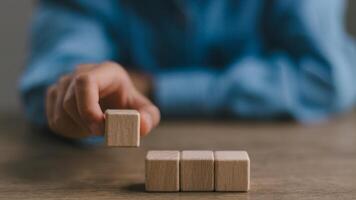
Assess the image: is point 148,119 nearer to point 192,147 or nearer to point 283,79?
point 192,147

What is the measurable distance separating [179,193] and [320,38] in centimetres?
58

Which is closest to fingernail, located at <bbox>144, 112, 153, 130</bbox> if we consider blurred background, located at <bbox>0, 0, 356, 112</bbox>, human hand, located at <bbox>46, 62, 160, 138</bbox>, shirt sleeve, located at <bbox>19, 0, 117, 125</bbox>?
human hand, located at <bbox>46, 62, 160, 138</bbox>

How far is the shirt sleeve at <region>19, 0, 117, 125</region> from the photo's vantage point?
3.29 ft

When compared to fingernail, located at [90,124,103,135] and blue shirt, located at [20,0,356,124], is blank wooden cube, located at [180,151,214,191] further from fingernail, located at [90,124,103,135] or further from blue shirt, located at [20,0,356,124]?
blue shirt, located at [20,0,356,124]

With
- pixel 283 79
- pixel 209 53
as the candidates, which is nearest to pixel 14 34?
pixel 209 53

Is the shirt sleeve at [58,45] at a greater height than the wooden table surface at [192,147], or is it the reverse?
the shirt sleeve at [58,45]

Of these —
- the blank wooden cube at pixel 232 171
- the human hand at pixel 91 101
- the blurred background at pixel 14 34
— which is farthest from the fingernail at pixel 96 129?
the blurred background at pixel 14 34

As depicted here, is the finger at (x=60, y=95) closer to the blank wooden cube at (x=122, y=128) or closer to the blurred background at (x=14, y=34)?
the blank wooden cube at (x=122, y=128)

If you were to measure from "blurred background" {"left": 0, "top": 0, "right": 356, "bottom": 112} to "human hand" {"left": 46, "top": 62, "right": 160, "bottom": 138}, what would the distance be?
102 centimetres

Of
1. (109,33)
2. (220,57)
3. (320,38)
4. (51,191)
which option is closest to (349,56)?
(320,38)

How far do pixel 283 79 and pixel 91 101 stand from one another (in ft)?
1.76

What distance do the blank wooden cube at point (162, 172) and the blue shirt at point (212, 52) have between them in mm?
376

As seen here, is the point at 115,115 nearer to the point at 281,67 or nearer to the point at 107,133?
the point at 107,133

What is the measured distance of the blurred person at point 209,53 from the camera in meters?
1.08
